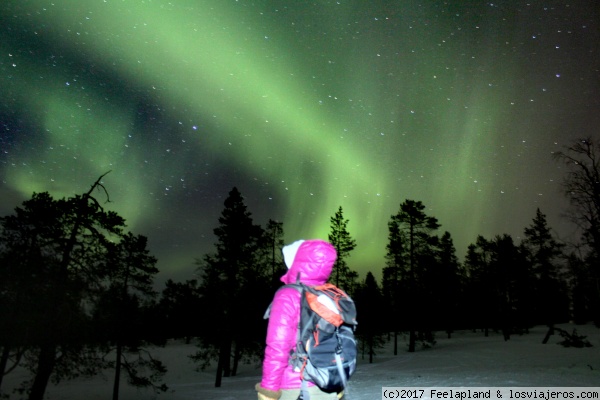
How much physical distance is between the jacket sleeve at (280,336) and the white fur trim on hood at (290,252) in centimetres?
47

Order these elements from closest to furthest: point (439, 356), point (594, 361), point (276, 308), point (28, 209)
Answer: point (276, 308)
point (28, 209)
point (594, 361)
point (439, 356)

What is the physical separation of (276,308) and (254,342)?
92.0 ft

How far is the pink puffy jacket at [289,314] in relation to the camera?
2.89m

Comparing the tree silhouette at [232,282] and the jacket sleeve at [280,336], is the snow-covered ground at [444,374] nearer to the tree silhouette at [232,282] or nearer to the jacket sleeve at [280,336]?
the tree silhouette at [232,282]

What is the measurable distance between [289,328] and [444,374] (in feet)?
68.5

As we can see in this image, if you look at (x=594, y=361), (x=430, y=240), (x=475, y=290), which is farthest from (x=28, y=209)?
(x=475, y=290)

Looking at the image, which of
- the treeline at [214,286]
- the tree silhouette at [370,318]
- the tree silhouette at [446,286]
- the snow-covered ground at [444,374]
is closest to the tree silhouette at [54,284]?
the treeline at [214,286]

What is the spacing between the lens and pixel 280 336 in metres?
2.95

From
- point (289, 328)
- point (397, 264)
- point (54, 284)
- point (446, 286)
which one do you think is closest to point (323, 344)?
point (289, 328)

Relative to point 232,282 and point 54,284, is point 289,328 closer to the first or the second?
point 54,284

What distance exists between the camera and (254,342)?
28.9m

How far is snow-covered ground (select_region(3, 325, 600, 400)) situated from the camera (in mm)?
15922

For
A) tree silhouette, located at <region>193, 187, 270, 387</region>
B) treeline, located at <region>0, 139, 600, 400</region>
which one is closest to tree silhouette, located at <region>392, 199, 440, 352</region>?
treeline, located at <region>0, 139, 600, 400</region>

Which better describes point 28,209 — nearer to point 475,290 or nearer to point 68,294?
point 68,294
